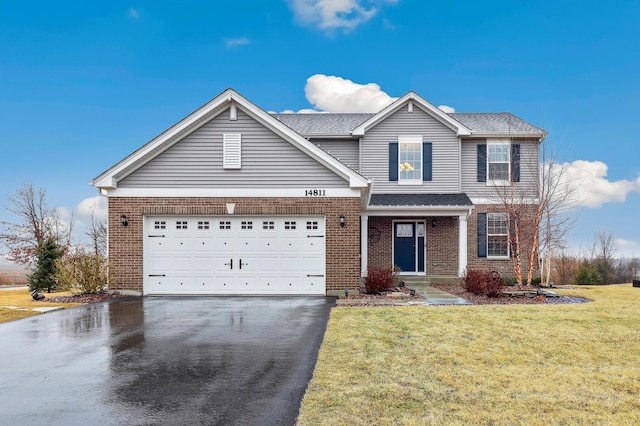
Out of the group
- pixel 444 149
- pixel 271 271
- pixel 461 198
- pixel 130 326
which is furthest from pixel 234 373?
pixel 444 149

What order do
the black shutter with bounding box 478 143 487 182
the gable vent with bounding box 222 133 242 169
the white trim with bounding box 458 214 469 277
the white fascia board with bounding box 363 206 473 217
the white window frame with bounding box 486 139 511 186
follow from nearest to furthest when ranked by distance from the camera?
1. the gable vent with bounding box 222 133 242 169
2. the white fascia board with bounding box 363 206 473 217
3. the white trim with bounding box 458 214 469 277
4. the white window frame with bounding box 486 139 511 186
5. the black shutter with bounding box 478 143 487 182

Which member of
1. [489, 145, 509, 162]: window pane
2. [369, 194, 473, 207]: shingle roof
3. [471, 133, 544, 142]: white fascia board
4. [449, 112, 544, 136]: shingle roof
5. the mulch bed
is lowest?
the mulch bed

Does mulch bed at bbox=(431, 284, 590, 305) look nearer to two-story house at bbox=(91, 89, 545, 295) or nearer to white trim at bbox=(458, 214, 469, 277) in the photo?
white trim at bbox=(458, 214, 469, 277)

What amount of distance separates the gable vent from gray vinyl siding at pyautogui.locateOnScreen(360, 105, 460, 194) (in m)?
6.99

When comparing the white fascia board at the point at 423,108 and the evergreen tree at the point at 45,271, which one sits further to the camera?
the white fascia board at the point at 423,108

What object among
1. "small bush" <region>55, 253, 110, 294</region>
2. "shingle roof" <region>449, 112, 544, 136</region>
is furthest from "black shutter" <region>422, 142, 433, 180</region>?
"small bush" <region>55, 253, 110, 294</region>

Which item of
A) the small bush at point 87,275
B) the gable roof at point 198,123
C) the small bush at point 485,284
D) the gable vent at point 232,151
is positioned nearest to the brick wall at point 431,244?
the small bush at point 485,284

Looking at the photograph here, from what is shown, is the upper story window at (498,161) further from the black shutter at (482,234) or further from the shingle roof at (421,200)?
the shingle roof at (421,200)

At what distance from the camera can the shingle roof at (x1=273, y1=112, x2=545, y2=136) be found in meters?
19.9

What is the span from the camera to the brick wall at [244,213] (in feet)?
45.8

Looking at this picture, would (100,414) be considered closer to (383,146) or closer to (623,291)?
(383,146)

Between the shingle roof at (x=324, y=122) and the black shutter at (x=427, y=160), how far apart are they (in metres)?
3.40

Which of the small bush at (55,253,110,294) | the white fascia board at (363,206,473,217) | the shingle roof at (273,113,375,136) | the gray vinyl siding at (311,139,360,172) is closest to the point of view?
the small bush at (55,253,110,294)

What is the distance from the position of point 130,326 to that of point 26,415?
15.4 ft
